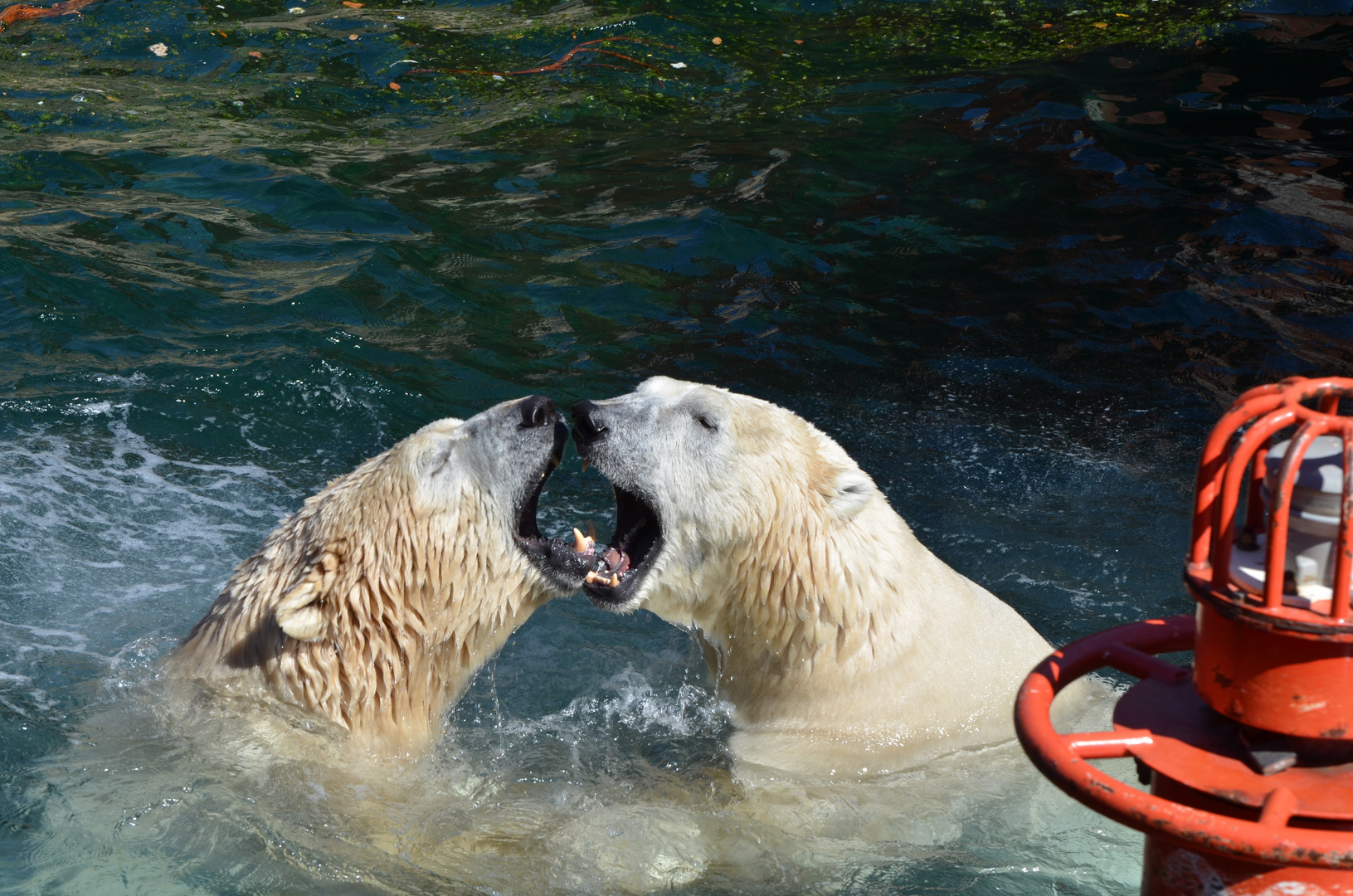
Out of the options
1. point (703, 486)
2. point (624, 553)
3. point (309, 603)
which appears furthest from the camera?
point (624, 553)

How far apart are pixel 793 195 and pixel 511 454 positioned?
5.82m

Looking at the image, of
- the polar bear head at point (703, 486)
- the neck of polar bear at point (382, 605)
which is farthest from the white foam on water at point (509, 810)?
the polar bear head at point (703, 486)

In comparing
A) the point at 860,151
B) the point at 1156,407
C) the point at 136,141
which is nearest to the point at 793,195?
the point at 860,151

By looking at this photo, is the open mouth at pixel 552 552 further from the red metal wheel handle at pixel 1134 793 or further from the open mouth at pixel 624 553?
the red metal wheel handle at pixel 1134 793

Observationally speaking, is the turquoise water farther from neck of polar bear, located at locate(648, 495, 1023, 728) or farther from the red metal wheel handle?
the red metal wheel handle

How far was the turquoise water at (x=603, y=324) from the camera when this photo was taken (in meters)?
3.56

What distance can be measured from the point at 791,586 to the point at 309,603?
1426mm

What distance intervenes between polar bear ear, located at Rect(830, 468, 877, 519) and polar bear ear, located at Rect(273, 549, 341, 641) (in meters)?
1.50

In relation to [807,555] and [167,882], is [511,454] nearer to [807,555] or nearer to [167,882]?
[807,555]

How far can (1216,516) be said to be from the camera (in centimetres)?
156

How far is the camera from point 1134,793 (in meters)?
1.47

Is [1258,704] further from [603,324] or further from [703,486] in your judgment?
[603,324]

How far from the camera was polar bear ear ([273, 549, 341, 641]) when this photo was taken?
3.26 meters

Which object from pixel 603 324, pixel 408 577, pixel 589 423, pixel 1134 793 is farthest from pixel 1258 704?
pixel 603 324
